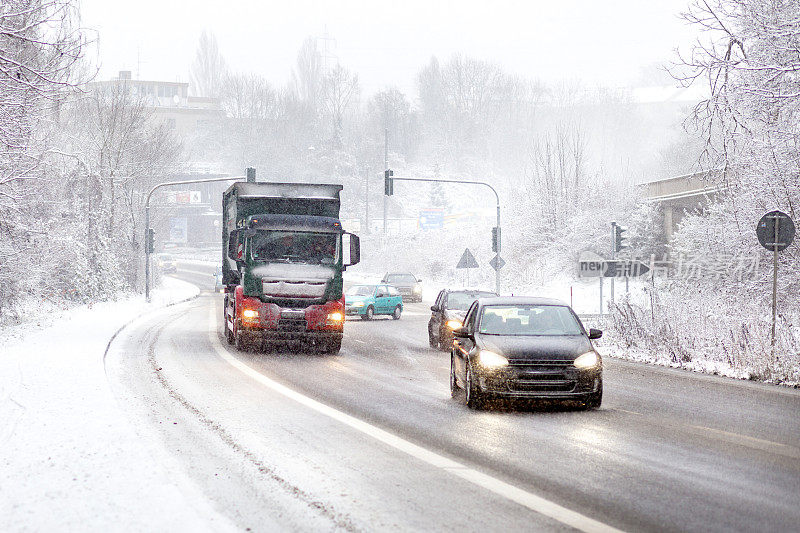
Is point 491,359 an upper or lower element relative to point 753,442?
upper

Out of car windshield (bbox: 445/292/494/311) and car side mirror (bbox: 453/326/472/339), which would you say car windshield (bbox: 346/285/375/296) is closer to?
car windshield (bbox: 445/292/494/311)

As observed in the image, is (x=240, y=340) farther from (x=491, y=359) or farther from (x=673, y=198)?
(x=673, y=198)

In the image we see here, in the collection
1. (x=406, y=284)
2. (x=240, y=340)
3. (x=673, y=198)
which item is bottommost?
(x=240, y=340)

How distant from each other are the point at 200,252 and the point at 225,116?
76.7 feet

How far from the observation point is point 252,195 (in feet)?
73.3

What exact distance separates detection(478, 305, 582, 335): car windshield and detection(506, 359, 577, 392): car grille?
1.03 meters

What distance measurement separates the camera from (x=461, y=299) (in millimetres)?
24672

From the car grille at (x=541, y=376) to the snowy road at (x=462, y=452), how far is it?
1.10 feet

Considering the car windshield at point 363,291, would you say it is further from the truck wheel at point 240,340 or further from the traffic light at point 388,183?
the truck wheel at point 240,340

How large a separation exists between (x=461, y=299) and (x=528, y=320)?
1121 cm

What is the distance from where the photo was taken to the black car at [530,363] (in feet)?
39.7

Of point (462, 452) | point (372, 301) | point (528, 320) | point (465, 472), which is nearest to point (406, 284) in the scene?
point (372, 301)

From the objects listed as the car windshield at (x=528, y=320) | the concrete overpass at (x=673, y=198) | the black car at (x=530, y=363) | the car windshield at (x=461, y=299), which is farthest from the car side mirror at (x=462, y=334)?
the concrete overpass at (x=673, y=198)

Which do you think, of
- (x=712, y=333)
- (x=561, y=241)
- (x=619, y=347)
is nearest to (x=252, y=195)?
(x=619, y=347)
